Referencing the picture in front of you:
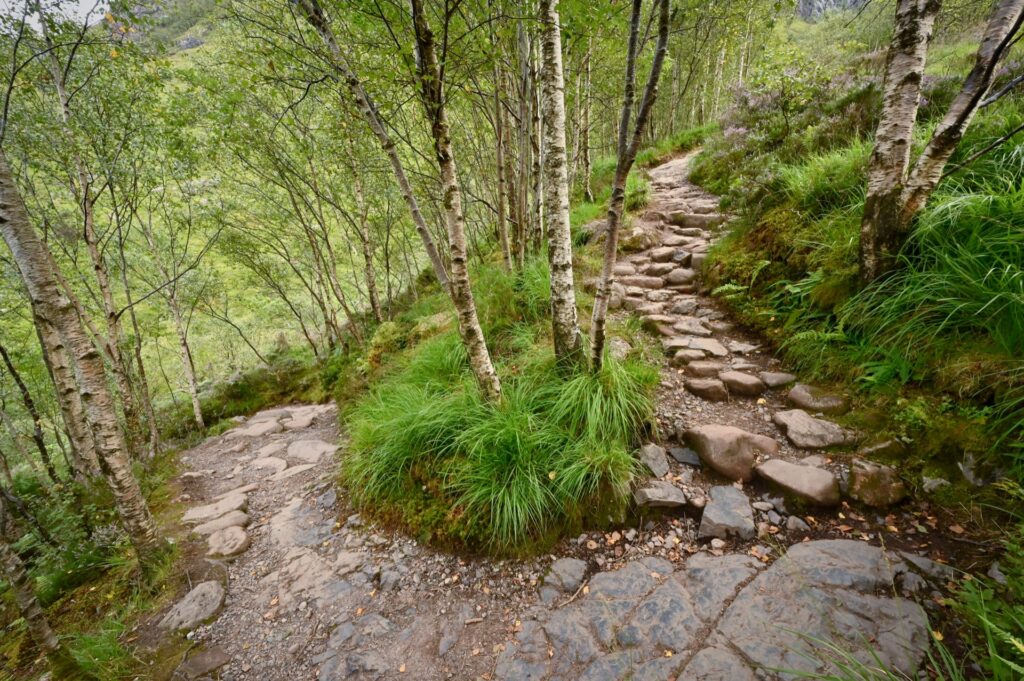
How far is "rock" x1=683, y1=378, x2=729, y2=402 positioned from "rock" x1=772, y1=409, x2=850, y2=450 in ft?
1.62

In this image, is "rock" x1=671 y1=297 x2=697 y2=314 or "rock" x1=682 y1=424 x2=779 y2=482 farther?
"rock" x1=671 y1=297 x2=697 y2=314

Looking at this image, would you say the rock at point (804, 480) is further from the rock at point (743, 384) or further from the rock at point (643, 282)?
the rock at point (643, 282)

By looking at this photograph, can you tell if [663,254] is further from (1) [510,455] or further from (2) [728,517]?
(1) [510,455]

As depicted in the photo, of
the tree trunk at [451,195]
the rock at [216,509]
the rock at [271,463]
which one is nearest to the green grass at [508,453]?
the tree trunk at [451,195]

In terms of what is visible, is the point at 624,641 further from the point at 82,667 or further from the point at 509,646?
the point at 82,667

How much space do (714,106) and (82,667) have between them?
24.9 m

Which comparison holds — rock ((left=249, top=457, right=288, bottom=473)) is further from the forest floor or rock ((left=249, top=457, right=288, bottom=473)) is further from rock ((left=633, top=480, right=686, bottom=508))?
rock ((left=633, top=480, right=686, bottom=508))

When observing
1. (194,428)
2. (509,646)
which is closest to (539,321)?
(509,646)

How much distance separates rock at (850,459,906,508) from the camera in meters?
2.31

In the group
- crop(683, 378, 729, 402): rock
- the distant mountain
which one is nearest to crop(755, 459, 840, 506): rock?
crop(683, 378, 729, 402): rock

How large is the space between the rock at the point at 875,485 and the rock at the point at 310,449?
5875 mm

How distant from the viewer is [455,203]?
9.35 feet

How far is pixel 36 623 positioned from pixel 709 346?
242 inches

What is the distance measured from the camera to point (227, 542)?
3.57 metres
